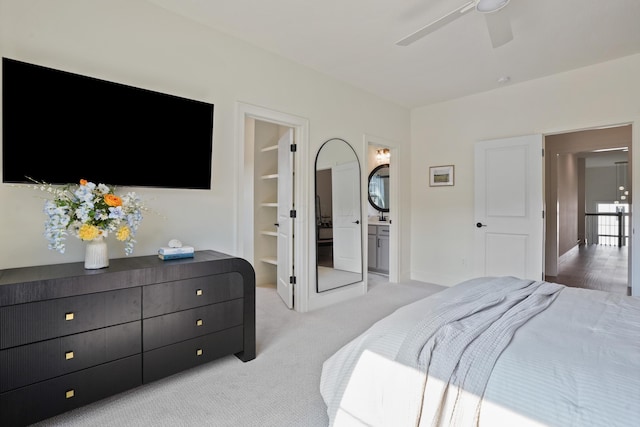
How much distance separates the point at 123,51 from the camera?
2303 mm

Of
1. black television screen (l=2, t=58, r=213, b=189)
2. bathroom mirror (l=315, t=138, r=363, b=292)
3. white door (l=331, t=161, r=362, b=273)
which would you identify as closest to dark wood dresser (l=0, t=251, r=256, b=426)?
black television screen (l=2, t=58, r=213, b=189)

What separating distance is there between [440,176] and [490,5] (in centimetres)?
310

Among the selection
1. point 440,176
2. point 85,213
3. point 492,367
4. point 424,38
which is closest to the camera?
point 492,367

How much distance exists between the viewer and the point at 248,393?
79.0 inches

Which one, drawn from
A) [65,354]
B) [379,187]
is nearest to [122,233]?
[65,354]

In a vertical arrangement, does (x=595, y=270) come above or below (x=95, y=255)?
below

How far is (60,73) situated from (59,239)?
102 cm

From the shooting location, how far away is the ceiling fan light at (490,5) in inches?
72.2

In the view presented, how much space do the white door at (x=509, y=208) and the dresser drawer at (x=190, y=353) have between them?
3.49 metres

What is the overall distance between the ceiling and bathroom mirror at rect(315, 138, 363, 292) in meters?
0.97

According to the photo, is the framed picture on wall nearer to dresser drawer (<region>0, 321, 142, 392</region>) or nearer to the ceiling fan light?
the ceiling fan light

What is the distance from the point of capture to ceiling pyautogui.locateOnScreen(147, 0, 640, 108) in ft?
8.11

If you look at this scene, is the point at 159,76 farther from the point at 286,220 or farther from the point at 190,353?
the point at 190,353

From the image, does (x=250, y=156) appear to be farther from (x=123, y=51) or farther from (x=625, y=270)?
(x=625, y=270)
